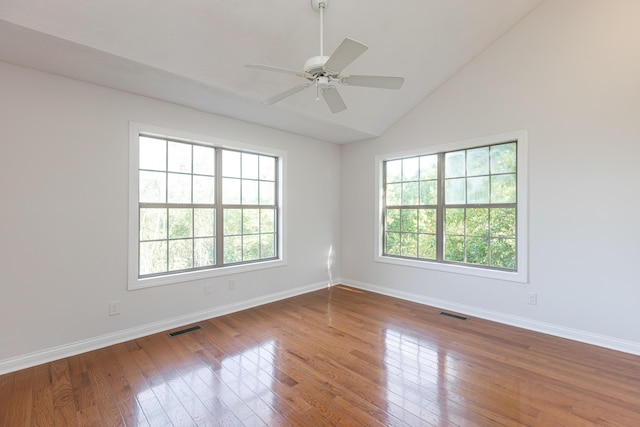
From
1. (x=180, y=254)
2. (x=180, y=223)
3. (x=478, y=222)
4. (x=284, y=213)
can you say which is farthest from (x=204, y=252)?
(x=478, y=222)

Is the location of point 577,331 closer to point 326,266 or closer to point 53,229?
point 326,266

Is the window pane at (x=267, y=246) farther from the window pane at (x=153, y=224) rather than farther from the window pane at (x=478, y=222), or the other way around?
the window pane at (x=478, y=222)

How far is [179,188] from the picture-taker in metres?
3.55

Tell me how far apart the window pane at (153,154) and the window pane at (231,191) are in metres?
0.76

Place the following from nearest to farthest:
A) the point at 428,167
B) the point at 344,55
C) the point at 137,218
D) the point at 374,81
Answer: the point at 344,55
the point at 374,81
the point at 137,218
the point at 428,167

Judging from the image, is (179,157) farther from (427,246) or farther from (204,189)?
(427,246)

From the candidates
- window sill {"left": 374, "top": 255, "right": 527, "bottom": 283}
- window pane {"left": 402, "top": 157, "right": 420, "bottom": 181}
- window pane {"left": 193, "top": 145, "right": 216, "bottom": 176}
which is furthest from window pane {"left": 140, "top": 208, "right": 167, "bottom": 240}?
window pane {"left": 402, "top": 157, "right": 420, "bottom": 181}

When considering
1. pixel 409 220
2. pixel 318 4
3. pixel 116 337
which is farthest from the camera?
pixel 409 220

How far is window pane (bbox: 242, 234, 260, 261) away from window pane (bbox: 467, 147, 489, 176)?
3.09 metres

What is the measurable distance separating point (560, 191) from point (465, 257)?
131 cm

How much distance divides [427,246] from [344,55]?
328cm

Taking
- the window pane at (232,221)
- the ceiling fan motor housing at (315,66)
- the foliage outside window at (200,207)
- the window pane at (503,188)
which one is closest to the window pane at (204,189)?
the foliage outside window at (200,207)

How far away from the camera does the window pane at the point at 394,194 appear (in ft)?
15.4

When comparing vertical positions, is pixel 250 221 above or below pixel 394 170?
below
